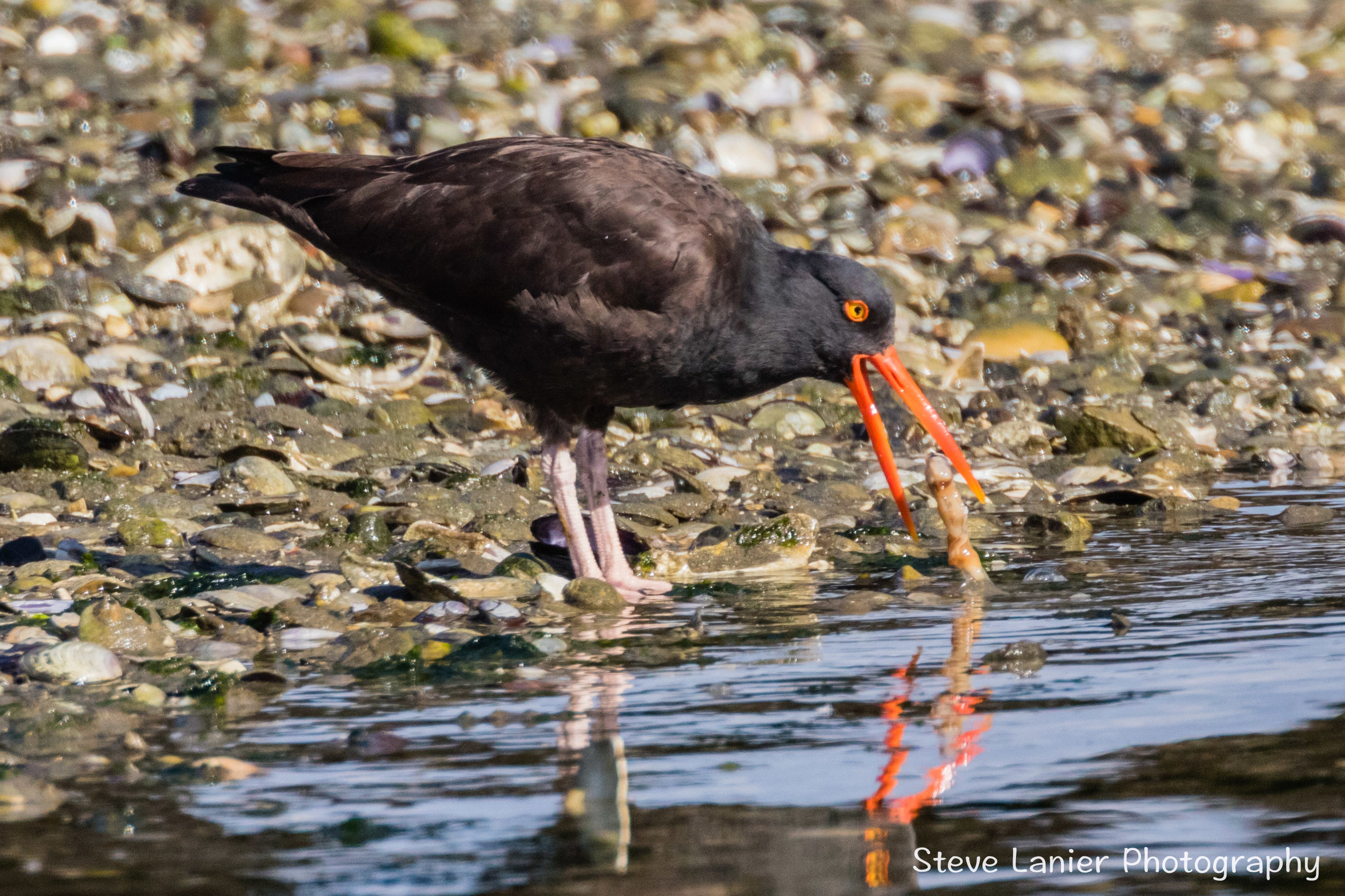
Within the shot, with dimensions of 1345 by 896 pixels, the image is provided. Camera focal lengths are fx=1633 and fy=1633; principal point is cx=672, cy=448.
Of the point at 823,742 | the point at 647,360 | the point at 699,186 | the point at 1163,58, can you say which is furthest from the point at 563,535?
the point at 1163,58

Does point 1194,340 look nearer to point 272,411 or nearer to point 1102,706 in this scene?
point 272,411

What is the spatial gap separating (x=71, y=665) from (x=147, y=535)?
65.6 inches

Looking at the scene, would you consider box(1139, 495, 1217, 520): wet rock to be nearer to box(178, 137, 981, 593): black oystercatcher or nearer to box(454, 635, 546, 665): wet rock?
box(178, 137, 981, 593): black oystercatcher

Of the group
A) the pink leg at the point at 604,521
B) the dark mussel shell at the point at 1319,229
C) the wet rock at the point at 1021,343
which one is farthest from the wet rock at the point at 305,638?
the dark mussel shell at the point at 1319,229

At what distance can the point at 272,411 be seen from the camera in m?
7.07

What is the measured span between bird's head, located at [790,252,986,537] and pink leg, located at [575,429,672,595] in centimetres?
87

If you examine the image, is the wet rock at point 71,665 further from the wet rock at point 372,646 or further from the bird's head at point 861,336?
the bird's head at point 861,336

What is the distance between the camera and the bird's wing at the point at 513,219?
5254mm

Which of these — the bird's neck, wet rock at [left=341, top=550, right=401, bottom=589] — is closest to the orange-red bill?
the bird's neck

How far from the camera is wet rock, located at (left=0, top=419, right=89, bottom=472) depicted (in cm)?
605

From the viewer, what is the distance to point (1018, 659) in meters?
3.92

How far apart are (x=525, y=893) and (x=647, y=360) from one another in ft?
9.53

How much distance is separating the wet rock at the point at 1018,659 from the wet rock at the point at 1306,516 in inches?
91.5

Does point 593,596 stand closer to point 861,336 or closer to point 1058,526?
point 861,336
